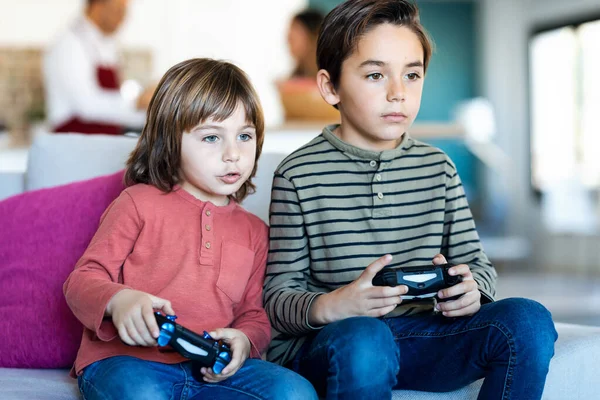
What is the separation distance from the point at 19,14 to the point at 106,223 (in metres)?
4.96

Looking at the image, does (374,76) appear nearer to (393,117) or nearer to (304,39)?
(393,117)

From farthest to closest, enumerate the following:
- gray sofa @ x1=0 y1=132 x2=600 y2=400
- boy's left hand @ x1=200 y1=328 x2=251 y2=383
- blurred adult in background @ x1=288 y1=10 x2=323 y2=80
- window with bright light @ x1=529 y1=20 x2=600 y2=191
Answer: window with bright light @ x1=529 y1=20 x2=600 y2=191, blurred adult in background @ x1=288 y1=10 x2=323 y2=80, gray sofa @ x1=0 y1=132 x2=600 y2=400, boy's left hand @ x1=200 y1=328 x2=251 y2=383

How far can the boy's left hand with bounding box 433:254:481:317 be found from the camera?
4.13 feet

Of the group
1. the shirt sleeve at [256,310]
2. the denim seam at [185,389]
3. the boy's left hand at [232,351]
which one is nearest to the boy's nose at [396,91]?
the shirt sleeve at [256,310]

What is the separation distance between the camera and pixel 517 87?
770 cm

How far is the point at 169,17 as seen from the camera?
20.5 ft

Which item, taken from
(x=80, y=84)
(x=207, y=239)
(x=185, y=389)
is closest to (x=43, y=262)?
(x=207, y=239)

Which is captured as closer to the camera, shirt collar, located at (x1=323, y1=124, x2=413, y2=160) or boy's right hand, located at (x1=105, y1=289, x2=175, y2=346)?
boy's right hand, located at (x1=105, y1=289, x2=175, y2=346)

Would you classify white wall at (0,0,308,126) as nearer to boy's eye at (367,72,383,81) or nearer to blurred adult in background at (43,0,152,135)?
blurred adult in background at (43,0,152,135)

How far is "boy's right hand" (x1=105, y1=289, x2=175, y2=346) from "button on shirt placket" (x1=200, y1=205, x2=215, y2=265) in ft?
0.68

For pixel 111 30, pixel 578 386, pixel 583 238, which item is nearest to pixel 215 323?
pixel 578 386

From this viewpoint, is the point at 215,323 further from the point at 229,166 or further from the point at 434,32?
the point at 434,32

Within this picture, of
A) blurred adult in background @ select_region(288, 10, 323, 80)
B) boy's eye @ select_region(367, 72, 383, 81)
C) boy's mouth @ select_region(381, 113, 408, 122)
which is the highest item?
blurred adult in background @ select_region(288, 10, 323, 80)

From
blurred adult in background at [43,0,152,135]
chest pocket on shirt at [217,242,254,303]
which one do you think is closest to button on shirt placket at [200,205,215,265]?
chest pocket on shirt at [217,242,254,303]
